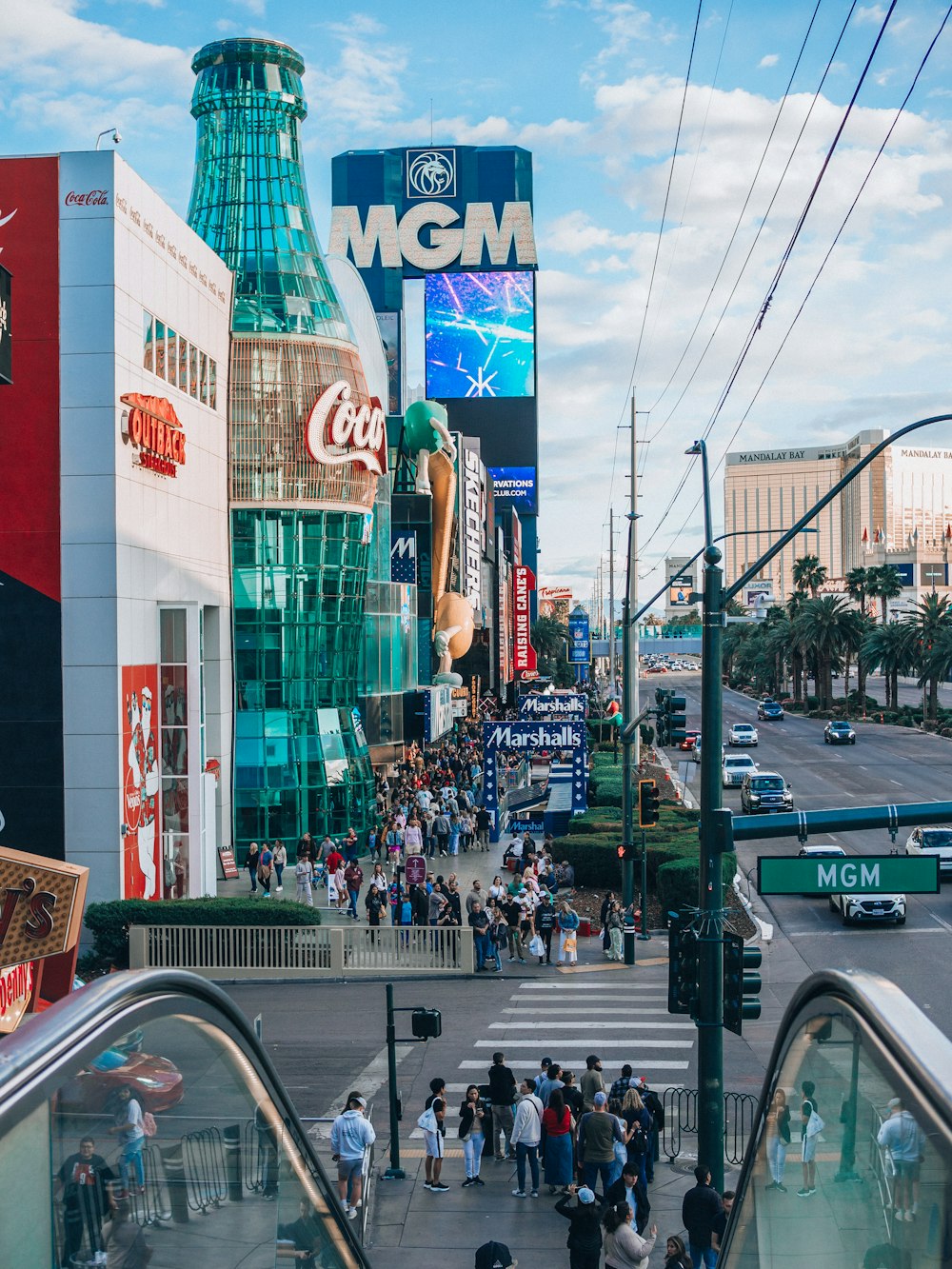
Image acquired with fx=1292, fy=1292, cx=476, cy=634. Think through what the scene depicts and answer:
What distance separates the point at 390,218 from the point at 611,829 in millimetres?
85380

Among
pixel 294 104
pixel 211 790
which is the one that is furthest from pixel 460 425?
pixel 211 790

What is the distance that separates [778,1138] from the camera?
387cm

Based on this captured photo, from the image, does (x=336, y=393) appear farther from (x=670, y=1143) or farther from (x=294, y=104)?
(x=670, y=1143)

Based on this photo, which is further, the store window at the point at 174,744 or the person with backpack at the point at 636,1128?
the store window at the point at 174,744

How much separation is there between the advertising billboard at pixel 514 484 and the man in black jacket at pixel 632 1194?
336 ft

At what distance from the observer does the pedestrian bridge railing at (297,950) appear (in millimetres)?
25484

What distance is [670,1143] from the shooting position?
52.9 feet

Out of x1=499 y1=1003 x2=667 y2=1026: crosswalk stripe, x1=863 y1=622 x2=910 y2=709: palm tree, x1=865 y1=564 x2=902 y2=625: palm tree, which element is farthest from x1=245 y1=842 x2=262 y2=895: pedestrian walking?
x1=865 y1=564 x2=902 y2=625: palm tree

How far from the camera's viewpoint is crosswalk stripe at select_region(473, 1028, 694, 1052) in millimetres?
20156

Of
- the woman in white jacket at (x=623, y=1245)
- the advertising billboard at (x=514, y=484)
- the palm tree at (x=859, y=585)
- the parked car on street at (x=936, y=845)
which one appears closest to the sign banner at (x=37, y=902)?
the woman in white jacket at (x=623, y=1245)

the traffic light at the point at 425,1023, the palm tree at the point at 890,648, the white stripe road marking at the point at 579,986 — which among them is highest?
the palm tree at the point at 890,648

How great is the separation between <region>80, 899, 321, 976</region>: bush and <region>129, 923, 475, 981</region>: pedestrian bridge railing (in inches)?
9.0

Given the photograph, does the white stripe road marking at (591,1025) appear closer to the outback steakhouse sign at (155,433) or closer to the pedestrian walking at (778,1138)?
the outback steakhouse sign at (155,433)

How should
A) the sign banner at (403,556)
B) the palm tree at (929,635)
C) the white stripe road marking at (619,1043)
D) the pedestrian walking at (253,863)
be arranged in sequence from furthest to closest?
the palm tree at (929,635) → the sign banner at (403,556) → the pedestrian walking at (253,863) → the white stripe road marking at (619,1043)
